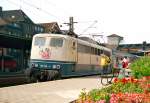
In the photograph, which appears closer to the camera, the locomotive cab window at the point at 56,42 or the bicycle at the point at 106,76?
the bicycle at the point at 106,76

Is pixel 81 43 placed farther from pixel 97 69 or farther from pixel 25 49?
pixel 97 69

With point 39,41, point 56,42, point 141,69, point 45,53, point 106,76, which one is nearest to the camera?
point 141,69

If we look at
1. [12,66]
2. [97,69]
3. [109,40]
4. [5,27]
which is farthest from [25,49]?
[109,40]

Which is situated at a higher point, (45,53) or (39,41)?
(39,41)

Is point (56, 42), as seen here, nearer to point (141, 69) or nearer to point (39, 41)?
point (39, 41)

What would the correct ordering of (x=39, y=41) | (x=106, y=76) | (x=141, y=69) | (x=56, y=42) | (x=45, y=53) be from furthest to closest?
(x=39, y=41)
(x=56, y=42)
(x=45, y=53)
(x=106, y=76)
(x=141, y=69)

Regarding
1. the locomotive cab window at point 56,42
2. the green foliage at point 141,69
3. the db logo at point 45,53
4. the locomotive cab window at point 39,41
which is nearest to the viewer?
the green foliage at point 141,69

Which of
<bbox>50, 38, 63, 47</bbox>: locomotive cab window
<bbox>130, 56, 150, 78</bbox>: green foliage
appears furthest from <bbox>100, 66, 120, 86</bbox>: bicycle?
<bbox>50, 38, 63, 47</bbox>: locomotive cab window

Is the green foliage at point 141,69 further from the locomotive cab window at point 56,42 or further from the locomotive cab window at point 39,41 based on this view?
the locomotive cab window at point 39,41

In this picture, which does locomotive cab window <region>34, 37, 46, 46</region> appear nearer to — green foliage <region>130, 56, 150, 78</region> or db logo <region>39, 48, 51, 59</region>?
db logo <region>39, 48, 51, 59</region>

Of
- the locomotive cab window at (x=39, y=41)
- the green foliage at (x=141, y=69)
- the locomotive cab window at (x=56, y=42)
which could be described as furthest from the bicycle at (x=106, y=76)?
the locomotive cab window at (x=39, y=41)

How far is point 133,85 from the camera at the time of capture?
12750 millimetres

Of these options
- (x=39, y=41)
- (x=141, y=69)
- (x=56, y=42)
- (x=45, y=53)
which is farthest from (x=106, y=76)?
(x=39, y=41)

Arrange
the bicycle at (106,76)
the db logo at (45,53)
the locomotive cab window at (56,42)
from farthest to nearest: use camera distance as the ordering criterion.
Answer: the locomotive cab window at (56,42) < the db logo at (45,53) < the bicycle at (106,76)
